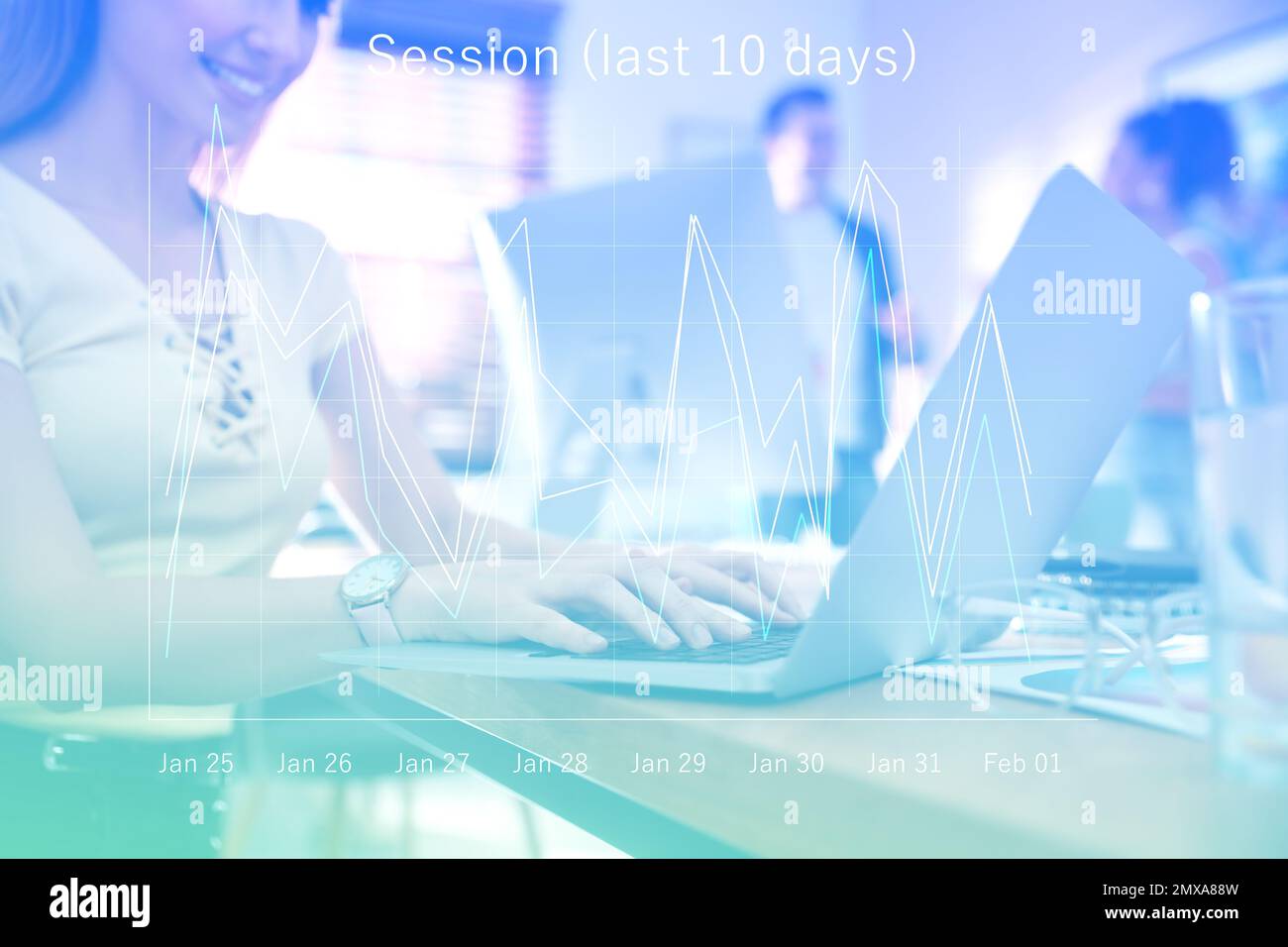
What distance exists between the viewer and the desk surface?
0.64m

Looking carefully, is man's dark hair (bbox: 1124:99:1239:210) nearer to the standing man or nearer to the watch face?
the standing man

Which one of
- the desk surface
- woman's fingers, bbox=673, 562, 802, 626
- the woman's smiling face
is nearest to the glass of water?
the desk surface

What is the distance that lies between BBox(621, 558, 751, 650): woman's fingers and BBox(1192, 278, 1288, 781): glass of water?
41 cm

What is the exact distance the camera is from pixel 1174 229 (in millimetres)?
1088

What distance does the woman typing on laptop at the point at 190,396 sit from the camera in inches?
41.1

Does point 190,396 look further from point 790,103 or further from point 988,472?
point 988,472

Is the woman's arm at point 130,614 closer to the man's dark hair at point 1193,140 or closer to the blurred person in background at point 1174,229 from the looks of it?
the blurred person in background at point 1174,229

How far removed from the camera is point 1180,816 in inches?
25.0

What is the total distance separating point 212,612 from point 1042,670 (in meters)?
0.90

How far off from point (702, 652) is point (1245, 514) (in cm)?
46

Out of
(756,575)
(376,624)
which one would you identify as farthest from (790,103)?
(376,624)

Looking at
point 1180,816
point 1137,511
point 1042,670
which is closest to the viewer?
point 1180,816

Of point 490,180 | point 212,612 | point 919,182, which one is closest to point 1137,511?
point 919,182
